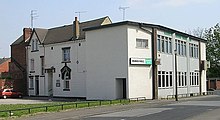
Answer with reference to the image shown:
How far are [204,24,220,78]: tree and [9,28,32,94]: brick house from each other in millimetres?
48093

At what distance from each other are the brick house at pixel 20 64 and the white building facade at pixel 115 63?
1.69 m

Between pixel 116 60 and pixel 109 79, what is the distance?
83.8 inches

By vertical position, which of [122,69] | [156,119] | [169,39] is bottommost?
[156,119]

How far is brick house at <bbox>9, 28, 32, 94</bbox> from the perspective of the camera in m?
56.7

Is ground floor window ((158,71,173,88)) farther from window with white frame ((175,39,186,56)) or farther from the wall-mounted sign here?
window with white frame ((175,39,186,56))

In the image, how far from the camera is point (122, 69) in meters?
39.1

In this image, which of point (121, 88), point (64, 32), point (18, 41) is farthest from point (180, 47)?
point (18, 41)

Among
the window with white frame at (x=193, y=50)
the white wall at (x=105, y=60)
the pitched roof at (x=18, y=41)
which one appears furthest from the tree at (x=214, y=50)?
the white wall at (x=105, y=60)

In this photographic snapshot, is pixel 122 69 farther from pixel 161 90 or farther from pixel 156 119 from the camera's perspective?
pixel 156 119

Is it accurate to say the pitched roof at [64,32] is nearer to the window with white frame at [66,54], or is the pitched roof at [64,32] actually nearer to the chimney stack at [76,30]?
the chimney stack at [76,30]

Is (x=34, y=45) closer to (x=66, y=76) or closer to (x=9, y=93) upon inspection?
(x=9, y=93)

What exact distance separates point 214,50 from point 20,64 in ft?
165

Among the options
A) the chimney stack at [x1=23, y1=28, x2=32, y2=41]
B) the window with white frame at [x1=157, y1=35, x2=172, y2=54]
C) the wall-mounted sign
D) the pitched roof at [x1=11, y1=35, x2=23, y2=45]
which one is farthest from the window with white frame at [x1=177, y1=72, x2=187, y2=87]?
the pitched roof at [x1=11, y1=35, x2=23, y2=45]

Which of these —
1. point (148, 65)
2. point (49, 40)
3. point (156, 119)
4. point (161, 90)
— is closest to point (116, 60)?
point (148, 65)
